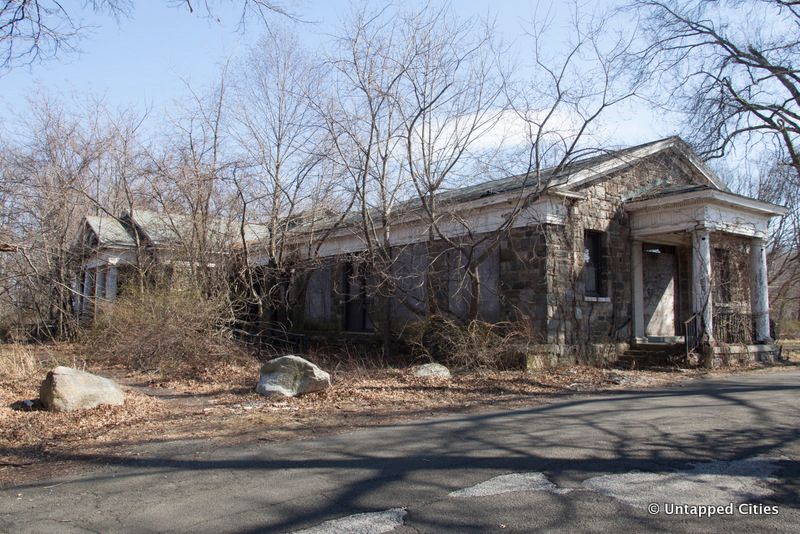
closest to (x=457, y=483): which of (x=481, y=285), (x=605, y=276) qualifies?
(x=481, y=285)

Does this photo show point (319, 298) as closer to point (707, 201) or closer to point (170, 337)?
point (170, 337)

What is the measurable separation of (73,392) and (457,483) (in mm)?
5913

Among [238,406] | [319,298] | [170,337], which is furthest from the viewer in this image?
[319,298]

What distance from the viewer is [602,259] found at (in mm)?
15195

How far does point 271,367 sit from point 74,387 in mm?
2734

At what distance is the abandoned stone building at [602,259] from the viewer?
1404cm

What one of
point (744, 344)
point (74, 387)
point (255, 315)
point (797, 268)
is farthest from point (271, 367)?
point (797, 268)

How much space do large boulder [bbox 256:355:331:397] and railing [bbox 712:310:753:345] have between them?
9.74 meters

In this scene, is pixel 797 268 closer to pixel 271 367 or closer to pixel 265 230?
pixel 265 230

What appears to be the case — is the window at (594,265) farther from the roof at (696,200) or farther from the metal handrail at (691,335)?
the metal handrail at (691,335)

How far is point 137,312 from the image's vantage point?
1360 centimetres

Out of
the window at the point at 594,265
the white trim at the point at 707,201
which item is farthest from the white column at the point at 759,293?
the window at the point at 594,265

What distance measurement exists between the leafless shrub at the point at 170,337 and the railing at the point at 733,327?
1082 centimetres

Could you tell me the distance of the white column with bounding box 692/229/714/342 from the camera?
1411 cm
